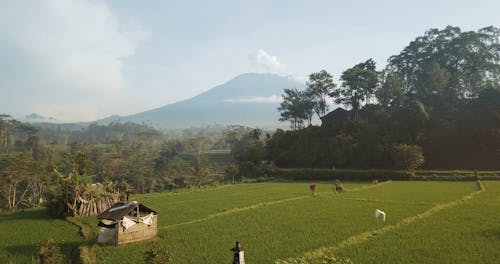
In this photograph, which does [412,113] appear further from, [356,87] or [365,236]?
[365,236]

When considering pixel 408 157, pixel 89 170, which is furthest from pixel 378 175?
pixel 89 170

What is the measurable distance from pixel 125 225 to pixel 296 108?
37509 mm

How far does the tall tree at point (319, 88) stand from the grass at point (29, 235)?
34.4 m

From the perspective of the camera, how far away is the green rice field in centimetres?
1155

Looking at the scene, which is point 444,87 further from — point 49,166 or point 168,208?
point 49,166

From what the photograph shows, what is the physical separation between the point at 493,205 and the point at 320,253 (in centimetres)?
1109

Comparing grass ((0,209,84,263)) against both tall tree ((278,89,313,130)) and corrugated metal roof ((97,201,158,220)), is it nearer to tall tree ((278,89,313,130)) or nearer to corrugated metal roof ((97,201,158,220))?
corrugated metal roof ((97,201,158,220))

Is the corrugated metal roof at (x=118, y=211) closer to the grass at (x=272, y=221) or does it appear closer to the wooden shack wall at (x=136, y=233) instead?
the wooden shack wall at (x=136, y=233)

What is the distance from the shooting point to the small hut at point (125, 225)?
45.5 feet

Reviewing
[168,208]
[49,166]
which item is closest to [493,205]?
[168,208]

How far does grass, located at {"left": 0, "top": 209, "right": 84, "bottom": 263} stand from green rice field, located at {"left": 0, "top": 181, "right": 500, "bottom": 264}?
35mm

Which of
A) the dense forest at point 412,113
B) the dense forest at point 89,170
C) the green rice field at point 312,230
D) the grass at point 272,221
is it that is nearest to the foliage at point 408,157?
the dense forest at point 412,113

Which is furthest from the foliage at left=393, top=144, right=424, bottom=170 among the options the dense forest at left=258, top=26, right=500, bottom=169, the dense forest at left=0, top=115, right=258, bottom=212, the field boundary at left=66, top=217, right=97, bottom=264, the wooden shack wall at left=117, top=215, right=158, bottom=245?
the field boundary at left=66, top=217, right=97, bottom=264

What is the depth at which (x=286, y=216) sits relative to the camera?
57.7ft
